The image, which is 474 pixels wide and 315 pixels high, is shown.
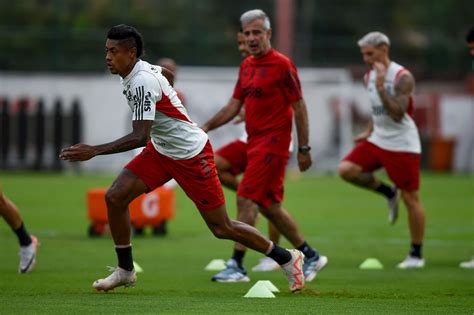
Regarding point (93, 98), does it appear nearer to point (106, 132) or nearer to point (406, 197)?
point (106, 132)

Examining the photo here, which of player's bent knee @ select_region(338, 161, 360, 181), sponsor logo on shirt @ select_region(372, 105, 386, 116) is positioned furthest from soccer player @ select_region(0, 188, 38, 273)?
sponsor logo on shirt @ select_region(372, 105, 386, 116)

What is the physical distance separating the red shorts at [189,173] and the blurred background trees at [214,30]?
26.9 meters

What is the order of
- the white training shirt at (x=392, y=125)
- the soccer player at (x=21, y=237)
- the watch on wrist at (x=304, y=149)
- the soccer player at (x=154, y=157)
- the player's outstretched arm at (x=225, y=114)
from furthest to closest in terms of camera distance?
the white training shirt at (x=392, y=125) < the player's outstretched arm at (x=225, y=114) < the soccer player at (x=21, y=237) < the watch on wrist at (x=304, y=149) < the soccer player at (x=154, y=157)

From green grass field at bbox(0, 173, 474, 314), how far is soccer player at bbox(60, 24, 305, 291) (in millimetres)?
539

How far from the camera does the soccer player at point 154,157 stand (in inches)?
395

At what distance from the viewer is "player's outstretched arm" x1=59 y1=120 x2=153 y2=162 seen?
31.7ft

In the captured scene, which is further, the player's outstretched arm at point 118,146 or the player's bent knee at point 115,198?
the player's bent knee at point 115,198

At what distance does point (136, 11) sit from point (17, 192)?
1504 cm

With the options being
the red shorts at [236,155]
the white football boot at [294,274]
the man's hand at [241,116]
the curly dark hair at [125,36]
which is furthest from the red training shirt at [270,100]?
the curly dark hair at [125,36]

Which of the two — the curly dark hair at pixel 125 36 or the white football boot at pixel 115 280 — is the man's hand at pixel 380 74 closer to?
the curly dark hair at pixel 125 36

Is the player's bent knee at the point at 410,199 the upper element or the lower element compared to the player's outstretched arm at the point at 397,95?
lower

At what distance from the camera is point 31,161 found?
107 ft

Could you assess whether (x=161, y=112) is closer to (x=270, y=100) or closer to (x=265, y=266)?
(x=270, y=100)

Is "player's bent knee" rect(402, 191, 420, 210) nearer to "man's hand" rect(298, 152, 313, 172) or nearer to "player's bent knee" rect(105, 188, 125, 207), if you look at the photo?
"man's hand" rect(298, 152, 313, 172)
